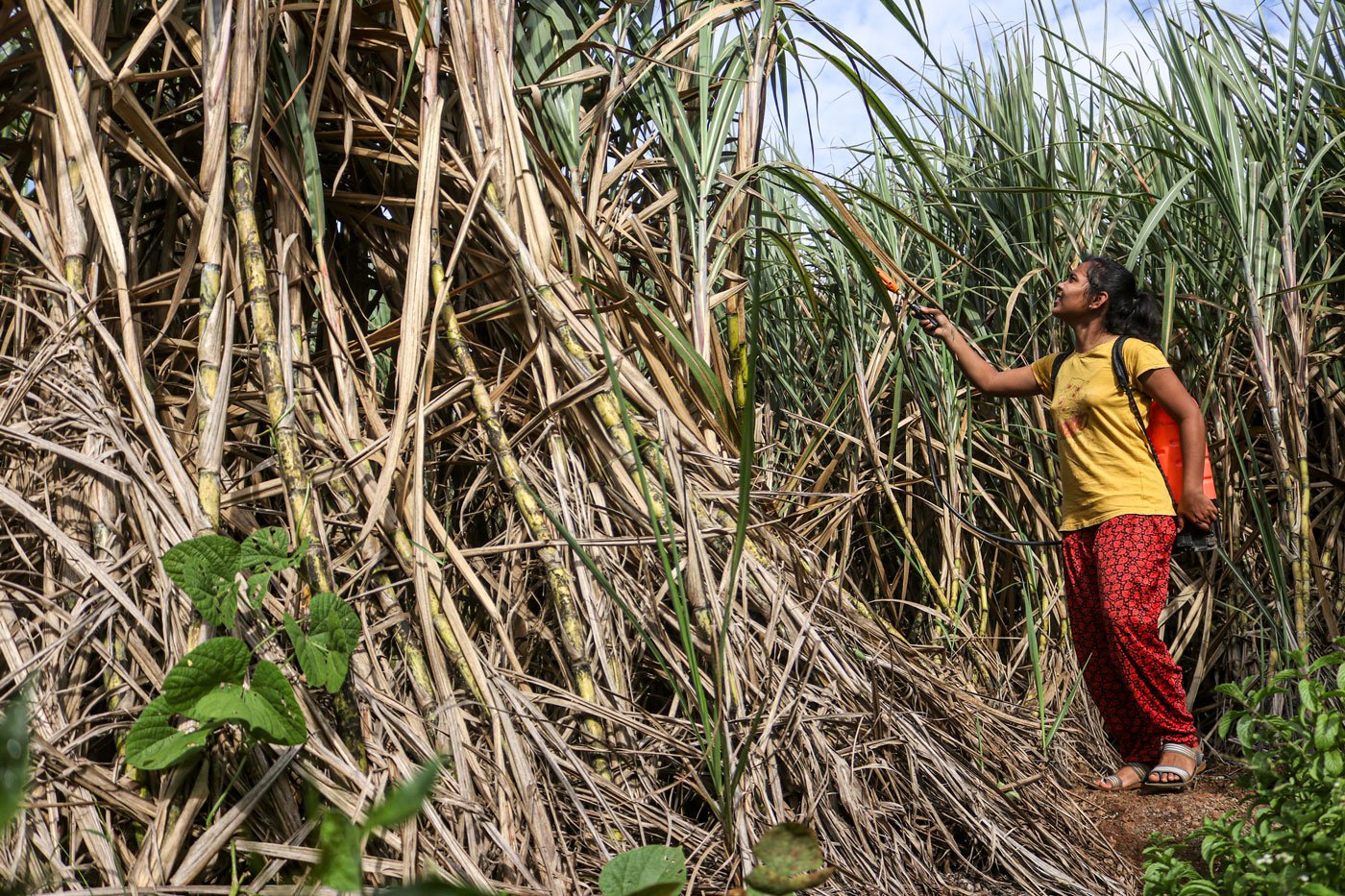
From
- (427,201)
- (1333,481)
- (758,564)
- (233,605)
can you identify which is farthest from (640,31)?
(1333,481)

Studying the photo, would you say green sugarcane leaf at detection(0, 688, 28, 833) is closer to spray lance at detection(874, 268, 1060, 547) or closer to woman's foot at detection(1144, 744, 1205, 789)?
spray lance at detection(874, 268, 1060, 547)

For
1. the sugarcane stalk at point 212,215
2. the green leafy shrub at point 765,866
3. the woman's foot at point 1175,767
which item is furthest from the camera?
the woman's foot at point 1175,767

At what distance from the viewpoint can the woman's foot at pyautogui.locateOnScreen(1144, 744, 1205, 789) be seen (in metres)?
2.21

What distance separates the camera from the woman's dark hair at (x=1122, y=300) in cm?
237

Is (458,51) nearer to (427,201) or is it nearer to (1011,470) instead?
(427,201)

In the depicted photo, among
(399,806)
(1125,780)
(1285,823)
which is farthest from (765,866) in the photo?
(1125,780)

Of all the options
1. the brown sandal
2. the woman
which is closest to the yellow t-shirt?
the woman

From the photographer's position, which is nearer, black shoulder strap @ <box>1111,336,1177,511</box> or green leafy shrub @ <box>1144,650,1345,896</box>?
green leafy shrub @ <box>1144,650,1345,896</box>

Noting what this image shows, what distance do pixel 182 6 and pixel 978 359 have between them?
184 centimetres

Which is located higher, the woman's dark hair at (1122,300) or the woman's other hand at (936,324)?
the woman's dark hair at (1122,300)

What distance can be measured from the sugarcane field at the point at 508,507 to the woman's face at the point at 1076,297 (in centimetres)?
1

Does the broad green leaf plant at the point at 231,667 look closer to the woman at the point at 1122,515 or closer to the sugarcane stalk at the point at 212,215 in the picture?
the sugarcane stalk at the point at 212,215

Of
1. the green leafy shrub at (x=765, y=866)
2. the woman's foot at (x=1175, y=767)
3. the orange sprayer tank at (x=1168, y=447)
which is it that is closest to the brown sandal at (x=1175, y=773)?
the woman's foot at (x=1175, y=767)

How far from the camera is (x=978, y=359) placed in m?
2.53
